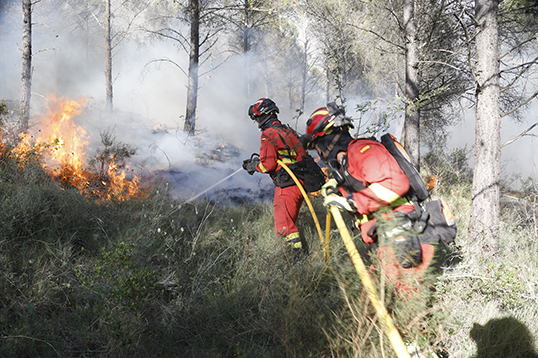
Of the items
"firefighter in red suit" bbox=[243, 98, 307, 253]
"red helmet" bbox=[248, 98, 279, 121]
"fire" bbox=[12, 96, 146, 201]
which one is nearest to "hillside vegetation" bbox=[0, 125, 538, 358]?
"firefighter in red suit" bbox=[243, 98, 307, 253]

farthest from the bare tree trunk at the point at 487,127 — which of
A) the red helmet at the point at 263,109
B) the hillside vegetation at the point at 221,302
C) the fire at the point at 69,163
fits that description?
the fire at the point at 69,163

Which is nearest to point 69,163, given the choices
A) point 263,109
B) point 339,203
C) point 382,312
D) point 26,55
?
point 26,55

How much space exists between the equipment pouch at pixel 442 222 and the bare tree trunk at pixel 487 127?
176 cm

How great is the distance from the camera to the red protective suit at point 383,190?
2344 mm

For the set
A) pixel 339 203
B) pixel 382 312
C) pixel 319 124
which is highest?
pixel 319 124

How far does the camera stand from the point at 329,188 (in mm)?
2926

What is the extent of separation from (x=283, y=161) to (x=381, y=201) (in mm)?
1855

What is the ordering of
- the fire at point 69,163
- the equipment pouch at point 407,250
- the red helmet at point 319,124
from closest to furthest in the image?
the equipment pouch at point 407,250
the red helmet at point 319,124
the fire at point 69,163

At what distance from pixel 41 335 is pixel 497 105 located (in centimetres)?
540

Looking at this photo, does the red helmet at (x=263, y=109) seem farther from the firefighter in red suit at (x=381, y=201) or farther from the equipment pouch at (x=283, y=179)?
the firefighter in red suit at (x=381, y=201)

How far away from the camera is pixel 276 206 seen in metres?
4.09

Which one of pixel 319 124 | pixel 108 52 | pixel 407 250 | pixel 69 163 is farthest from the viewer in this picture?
pixel 108 52

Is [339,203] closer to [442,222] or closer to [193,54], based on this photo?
[442,222]

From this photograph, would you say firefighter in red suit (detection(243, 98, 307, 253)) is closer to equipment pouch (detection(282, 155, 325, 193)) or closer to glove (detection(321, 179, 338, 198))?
equipment pouch (detection(282, 155, 325, 193))
